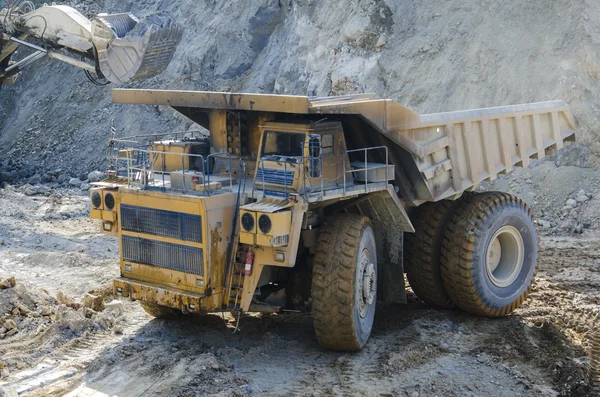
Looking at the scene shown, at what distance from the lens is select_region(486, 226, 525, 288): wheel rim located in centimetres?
1137

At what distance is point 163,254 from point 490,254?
438 centimetres

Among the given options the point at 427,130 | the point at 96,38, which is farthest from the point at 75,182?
the point at 427,130

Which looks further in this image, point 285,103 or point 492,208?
point 492,208

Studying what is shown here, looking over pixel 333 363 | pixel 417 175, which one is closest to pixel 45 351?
pixel 333 363

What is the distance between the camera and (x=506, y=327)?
10727 mm

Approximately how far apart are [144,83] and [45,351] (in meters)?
14.7

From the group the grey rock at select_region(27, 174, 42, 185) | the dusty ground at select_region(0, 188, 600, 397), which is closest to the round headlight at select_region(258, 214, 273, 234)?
the dusty ground at select_region(0, 188, 600, 397)

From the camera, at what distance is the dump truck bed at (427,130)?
931 cm

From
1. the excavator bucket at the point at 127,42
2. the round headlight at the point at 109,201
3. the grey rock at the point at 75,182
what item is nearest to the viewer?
the round headlight at the point at 109,201

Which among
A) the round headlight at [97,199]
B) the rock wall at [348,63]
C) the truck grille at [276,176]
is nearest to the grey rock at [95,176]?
the rock wall at [348,63]

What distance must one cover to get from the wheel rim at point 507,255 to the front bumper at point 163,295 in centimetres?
411

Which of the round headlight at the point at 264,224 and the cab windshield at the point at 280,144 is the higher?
the cab windshield at the point at 280,144

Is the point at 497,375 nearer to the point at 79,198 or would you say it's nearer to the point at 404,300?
the point at 404,300

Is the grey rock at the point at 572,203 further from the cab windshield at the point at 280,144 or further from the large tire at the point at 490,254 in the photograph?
the cab windshield at the point at 280,144
